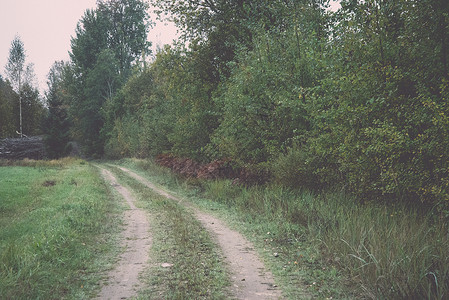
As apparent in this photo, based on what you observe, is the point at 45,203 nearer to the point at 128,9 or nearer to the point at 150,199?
the point at 150,199

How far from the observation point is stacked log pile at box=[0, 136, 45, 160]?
34.8 metres

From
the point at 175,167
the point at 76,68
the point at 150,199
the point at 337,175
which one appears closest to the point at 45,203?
the point at 150,199

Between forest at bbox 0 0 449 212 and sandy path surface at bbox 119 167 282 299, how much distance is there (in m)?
3.13

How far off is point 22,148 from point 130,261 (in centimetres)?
4091

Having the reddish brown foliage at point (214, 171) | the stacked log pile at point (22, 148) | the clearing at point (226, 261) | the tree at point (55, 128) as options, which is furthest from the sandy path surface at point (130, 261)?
the tree at point (55, 128)

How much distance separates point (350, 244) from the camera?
5.23 m

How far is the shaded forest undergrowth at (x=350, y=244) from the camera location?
156 inches

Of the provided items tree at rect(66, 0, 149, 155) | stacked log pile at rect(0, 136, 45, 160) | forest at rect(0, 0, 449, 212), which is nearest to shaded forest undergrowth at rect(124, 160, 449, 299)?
forest at rect(0, 0, 449, 212)

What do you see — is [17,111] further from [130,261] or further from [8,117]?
[130,261]

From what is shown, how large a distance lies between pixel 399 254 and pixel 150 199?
9500 millimetres

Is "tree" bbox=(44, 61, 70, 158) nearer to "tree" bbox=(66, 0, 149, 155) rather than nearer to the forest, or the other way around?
"tree" bbox=(66, 0, 149, 155)

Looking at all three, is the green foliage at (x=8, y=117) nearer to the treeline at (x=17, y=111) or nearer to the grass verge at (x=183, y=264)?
the treeline at (x=17, y=111)

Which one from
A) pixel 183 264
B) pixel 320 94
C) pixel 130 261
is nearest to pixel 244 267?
pixel 183 264

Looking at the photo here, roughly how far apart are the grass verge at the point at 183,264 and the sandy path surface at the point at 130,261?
0.57 feet
